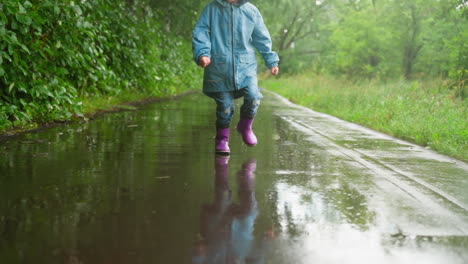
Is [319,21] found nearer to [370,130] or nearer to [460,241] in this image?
[370,130]

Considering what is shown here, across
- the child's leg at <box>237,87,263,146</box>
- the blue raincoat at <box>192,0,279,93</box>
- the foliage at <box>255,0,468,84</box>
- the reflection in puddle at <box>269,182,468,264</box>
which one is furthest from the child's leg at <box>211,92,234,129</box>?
the foliage at <box>255,0,468,84</box>

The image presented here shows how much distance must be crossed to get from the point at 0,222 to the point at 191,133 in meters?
5.59

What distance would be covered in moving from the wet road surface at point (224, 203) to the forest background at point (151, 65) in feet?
3.58

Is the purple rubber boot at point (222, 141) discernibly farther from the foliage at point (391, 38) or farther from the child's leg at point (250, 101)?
the foliage at point (391, 38)

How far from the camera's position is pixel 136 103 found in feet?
53.2

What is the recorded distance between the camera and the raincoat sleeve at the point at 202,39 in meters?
6.69

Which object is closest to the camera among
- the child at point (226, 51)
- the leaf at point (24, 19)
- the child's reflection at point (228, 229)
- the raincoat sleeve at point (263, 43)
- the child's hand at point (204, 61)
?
the child's reflection at point (228, 229)

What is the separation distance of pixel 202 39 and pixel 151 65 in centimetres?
1057

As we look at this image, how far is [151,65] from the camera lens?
17156 mm

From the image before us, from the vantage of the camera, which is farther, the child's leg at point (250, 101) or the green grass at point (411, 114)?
the green grass at point (411, 114)

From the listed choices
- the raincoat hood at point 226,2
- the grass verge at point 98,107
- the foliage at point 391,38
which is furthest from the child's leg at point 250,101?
the foliage at point 391,38

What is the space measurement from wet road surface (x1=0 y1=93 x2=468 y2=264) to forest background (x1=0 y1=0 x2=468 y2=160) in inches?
42.9

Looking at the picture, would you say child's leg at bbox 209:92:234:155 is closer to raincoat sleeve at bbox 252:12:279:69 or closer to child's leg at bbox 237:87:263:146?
child's leg at bbox 237:87:263:146

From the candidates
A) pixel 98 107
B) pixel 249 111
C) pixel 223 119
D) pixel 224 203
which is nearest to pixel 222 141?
pixel 223 119
